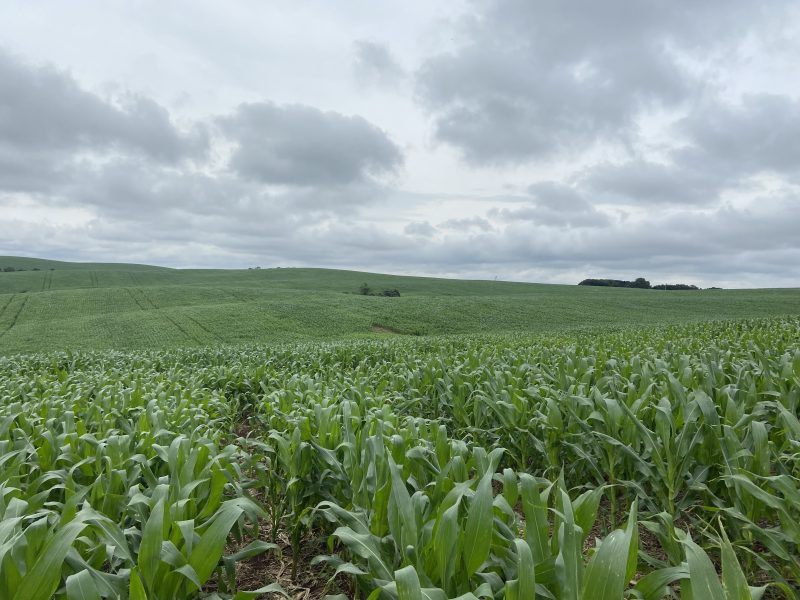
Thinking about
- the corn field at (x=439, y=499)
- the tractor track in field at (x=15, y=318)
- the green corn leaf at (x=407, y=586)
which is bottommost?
the tractor track in field at (x=15, y=318)

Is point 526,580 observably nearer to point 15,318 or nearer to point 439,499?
point 439,499

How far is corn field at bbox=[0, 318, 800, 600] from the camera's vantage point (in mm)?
1876

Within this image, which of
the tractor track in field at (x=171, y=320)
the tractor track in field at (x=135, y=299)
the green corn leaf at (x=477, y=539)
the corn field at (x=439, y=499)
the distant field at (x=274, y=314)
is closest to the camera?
the corn field at (x=439, y=499)

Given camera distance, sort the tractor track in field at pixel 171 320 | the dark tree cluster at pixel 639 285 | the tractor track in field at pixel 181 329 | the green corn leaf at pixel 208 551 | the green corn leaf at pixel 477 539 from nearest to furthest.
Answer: the green corn leaf at pixel 477 539 < the green corn leaf at pixel 208 551 < the tractor track in field at pixel 181 329 < the tractor track in field at pixel 171 320 < the dark tree cluster at pixel 639 285

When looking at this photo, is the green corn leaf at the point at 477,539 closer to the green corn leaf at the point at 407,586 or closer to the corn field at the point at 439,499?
the corn field at the point at 439,499

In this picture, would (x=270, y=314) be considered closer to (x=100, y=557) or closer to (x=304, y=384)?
(x=304, y=384)

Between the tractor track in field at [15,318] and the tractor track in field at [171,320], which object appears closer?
the tractor track in field at [171,320]

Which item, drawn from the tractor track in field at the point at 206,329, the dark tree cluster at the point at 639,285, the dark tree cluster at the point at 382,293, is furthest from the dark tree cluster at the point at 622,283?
the tractor track in field at the point at 206,329

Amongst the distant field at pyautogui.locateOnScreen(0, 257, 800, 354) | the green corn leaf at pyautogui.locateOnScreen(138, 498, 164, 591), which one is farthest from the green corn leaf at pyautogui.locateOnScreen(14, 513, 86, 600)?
the distant field at pyautogui.locateOnScreen(0, 257, 800, 354)

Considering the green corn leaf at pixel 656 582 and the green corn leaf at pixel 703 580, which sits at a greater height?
the green corn leaf at pixel 703 580

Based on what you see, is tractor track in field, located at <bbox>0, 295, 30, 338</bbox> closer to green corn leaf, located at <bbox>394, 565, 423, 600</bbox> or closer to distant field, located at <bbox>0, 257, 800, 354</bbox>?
distant field, located at <bbox>0, 257, 800, 354</bbox>

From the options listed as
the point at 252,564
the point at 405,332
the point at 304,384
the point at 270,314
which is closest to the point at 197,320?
the point at 270,314

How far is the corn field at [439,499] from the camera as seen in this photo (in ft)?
6.15

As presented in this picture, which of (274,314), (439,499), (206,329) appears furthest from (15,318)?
(439,499)
